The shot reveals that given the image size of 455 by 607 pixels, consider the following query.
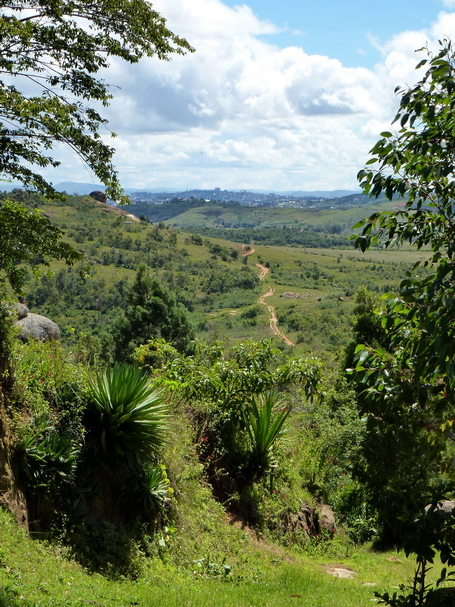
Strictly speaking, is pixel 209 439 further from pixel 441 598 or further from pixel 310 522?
pixel 441 598

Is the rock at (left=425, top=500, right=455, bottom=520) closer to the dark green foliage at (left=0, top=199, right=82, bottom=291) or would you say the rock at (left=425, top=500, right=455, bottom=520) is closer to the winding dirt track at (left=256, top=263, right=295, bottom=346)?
the dark green foliage at (left=0, top=199, right=82, bottom=291)

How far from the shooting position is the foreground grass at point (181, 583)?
4.93 metres

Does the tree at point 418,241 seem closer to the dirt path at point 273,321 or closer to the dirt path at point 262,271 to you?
the dirt path at point 273,321

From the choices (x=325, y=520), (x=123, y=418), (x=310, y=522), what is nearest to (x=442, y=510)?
(x=123, y=418)

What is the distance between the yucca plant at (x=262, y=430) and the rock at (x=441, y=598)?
219 inches

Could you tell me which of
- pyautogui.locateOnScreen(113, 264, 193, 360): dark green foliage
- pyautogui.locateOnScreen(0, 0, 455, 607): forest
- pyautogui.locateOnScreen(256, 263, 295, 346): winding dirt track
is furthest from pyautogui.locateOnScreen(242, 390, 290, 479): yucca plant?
pyautogui.locateOnScreen(256, 263, 295, 346): winding dirt track

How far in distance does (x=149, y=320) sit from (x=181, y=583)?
24405 millimetres

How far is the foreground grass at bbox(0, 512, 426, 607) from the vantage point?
4.93 m

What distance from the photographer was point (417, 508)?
4129mm

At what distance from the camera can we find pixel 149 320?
30.5 meters

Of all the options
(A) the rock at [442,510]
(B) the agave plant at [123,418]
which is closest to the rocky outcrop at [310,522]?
(A) the rock at [442,510]

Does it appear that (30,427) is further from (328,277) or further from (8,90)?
(328,277)

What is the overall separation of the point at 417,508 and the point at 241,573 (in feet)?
13.7

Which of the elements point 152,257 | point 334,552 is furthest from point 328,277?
point 334,552
